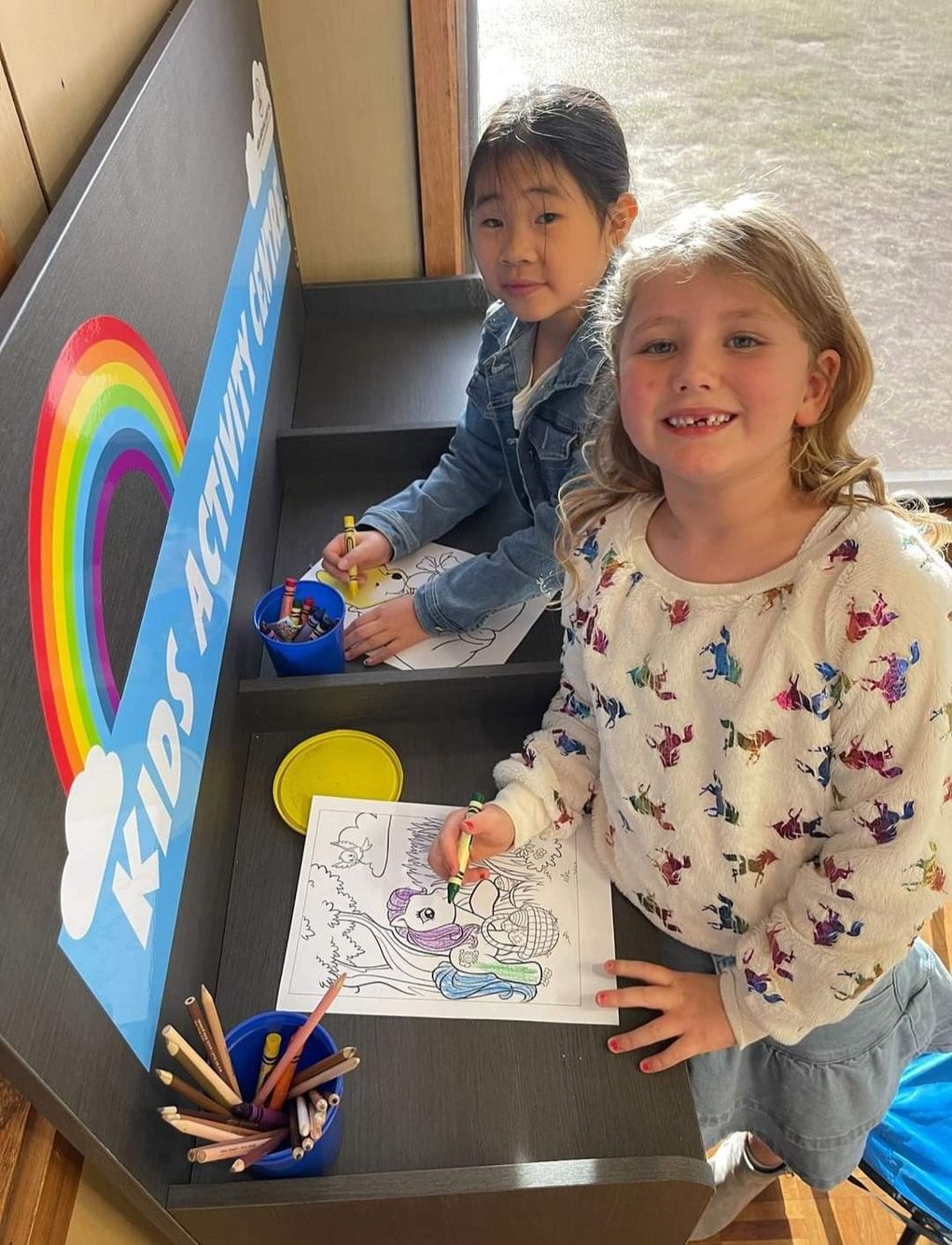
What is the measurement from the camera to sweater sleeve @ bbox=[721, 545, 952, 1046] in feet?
2.23

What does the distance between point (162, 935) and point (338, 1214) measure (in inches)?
10.1

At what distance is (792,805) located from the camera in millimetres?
766

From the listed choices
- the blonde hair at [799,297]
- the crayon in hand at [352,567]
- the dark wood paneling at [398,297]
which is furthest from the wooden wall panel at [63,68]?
the dark wood paneling at [398,297]

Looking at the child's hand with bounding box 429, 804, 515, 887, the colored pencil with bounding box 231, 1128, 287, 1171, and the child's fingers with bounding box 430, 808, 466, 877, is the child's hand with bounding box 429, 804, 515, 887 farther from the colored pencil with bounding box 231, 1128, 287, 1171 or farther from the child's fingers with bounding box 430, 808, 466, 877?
the colored pencil with bounding box 231, 1128, 287, 1171

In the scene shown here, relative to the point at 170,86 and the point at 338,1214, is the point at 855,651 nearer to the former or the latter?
the point at 338,1214

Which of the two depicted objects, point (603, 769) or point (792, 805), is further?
Answer: point (603, 769)

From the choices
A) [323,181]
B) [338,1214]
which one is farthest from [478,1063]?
[323,181]

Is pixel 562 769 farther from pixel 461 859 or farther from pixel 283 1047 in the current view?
pixel 283 1047

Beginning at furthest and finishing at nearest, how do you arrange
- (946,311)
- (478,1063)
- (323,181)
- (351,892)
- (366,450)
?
(946,311) < (323,181) < (366,450) < (351,892) < (478,1063)

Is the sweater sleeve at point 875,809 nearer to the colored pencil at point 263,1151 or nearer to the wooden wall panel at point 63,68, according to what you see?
the colored pencil at point 263,1151

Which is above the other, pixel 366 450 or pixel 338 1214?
pixel 366 450

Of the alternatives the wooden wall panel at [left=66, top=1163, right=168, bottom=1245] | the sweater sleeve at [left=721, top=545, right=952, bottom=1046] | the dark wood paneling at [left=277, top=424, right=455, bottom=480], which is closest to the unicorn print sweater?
the sweater sleeve at [left=721, top=545, right=952, bottom=1046]

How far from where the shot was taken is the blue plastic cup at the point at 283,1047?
0.70 m

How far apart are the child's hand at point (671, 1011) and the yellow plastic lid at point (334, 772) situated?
31 centimetres
